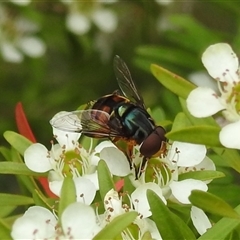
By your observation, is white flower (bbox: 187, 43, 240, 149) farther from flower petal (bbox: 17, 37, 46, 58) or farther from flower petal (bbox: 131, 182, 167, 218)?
flower petal (bbox: 17, 37, 46, 58)

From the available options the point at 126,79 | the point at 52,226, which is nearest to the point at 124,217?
the point at 52,226

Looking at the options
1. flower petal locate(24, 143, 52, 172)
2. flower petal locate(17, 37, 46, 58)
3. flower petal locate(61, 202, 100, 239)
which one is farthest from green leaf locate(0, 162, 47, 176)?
flower petal locate(17, 37, 46, 58)

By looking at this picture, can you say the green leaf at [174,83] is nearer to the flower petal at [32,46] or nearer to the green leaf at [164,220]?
the green leaf at [164,220]

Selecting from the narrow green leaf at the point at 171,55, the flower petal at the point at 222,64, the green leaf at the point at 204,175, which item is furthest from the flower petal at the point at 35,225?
the narrow green leaf at the point at 171,55

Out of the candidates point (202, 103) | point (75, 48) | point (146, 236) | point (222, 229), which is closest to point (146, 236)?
point (146, 236)

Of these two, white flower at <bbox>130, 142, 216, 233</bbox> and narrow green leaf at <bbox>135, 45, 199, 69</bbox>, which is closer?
white flower at <bbox>130, 142, 216, 233</bbox>

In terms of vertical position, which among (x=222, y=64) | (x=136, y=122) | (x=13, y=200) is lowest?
(x=13, y=200)

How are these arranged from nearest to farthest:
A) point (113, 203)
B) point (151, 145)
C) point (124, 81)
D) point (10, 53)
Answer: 1. point (113, 203)
2. point (151, 145)
3. point (124, 81)
4. point (10, 53)

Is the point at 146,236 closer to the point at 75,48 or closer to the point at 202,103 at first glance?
the point at 202,103
